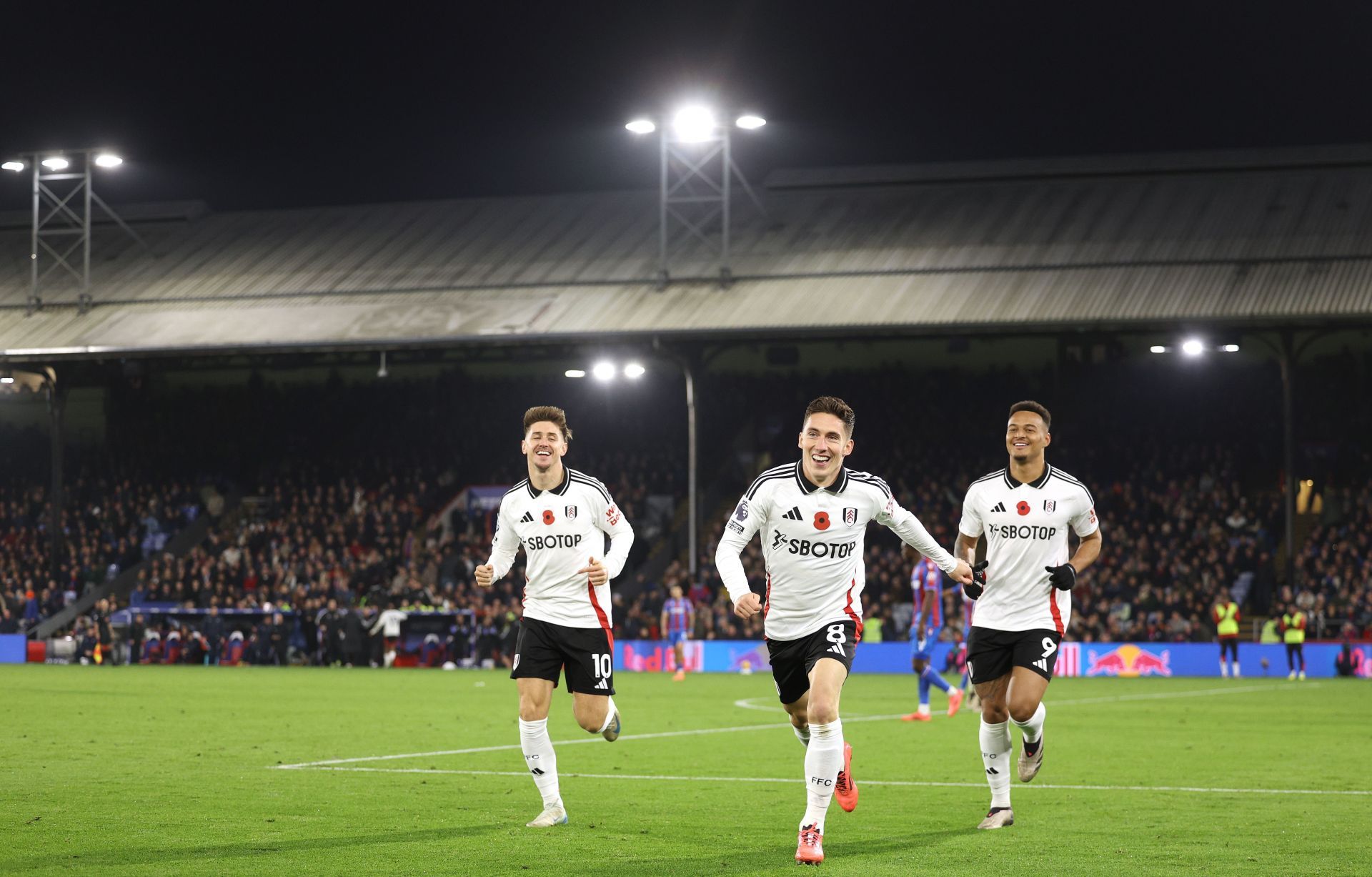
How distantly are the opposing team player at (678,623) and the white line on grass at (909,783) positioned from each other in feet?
65.2

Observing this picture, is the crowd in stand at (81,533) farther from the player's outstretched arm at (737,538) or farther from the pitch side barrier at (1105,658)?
the player's outstretched arm at (737,538)

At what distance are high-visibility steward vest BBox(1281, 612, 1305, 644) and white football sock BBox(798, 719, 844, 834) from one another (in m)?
26.1

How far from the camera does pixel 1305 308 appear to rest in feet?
115

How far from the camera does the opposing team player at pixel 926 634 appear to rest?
20750 mm

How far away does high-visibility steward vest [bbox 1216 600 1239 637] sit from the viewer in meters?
33.2

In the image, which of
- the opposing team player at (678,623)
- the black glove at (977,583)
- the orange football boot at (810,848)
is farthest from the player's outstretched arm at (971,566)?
the opposing team player at (678,623)

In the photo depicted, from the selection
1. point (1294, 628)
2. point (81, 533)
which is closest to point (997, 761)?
point (1294, 628)

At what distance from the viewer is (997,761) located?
34.5 feet

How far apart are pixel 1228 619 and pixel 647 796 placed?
77.6 feet

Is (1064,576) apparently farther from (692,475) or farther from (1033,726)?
(692,475)

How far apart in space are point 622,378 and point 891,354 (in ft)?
25.4

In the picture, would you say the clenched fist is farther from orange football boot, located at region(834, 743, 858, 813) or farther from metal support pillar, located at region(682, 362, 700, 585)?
metal support pillar, located at region(682, 362, 700, 585)

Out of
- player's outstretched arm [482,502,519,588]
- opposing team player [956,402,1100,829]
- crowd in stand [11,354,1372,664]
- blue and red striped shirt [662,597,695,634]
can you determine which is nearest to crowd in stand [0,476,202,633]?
crowd in stand [11,354,1372,664]

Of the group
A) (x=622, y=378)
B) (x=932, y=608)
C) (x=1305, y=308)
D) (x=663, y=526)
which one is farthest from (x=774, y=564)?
(x=622, y=378)
